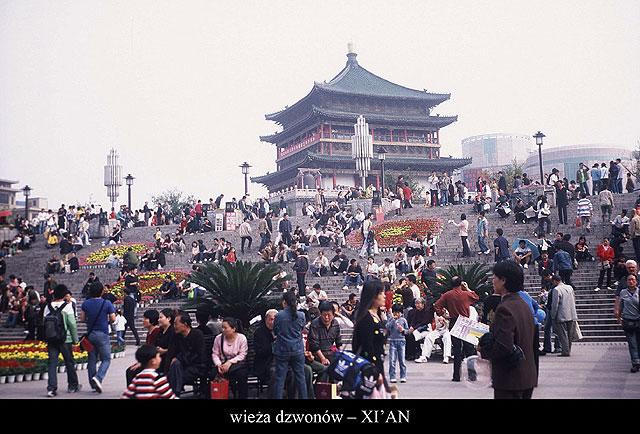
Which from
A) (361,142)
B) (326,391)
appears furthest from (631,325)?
(361,142)

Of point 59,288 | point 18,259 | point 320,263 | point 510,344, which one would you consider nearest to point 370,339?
point 510,344

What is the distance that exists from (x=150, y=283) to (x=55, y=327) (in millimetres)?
11473

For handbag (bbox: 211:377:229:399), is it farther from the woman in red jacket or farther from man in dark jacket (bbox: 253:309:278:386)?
the woman in red jacket

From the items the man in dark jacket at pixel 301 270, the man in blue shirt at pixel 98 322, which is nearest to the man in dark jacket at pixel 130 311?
the man in dark jacket at pixel 301 270

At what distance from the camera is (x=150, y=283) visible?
20062 millimetres

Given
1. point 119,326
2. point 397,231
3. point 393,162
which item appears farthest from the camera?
point 393,162

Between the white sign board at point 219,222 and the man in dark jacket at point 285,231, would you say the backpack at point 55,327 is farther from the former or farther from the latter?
the white sign board at point 219,222

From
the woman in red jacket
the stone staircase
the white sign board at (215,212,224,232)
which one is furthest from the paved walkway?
the white sign board at (215,212,224,232)

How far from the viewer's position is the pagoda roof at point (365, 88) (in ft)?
152

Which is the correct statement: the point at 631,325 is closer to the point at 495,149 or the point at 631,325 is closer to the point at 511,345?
the point at 511,345

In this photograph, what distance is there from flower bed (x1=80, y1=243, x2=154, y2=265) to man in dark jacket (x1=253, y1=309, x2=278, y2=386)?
16848 mm

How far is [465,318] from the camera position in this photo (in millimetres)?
8125
